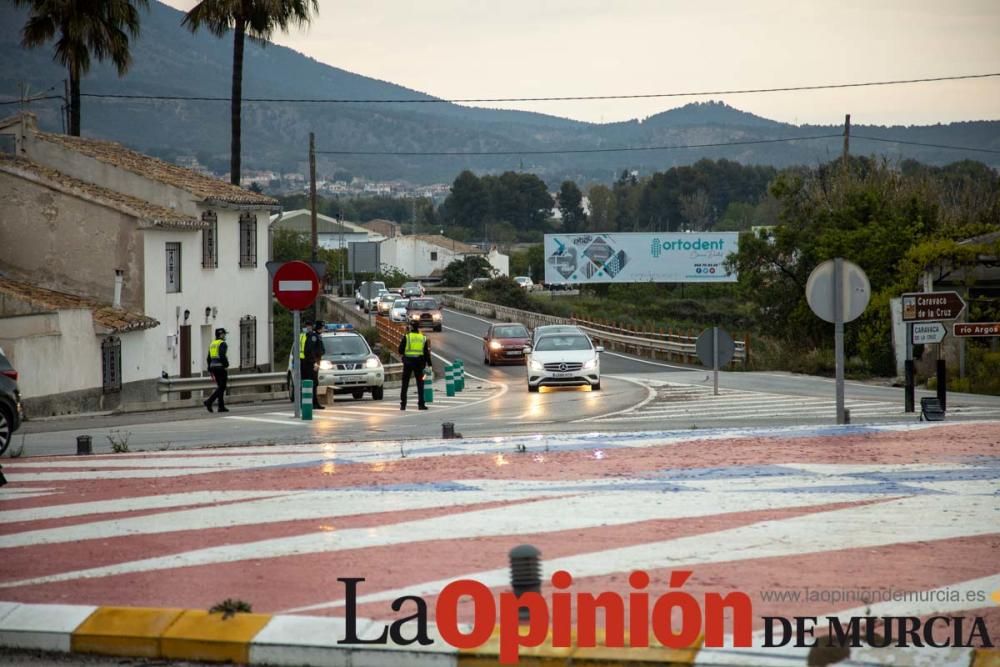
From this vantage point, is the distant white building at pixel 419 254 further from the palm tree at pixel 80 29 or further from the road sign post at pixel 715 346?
the road sign post at pixel 715 346

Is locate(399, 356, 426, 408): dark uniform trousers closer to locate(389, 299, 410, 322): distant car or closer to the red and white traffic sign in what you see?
the red and white traffic sign

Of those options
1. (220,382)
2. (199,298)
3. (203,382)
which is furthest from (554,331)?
(199,298)

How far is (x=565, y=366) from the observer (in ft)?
107

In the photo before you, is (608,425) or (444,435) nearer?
(444,435)

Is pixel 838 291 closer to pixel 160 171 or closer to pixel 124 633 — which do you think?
pixel 124 633

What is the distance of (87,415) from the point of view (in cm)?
3019

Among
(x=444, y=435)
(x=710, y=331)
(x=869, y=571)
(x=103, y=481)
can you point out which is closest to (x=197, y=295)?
(x=710, y=331)

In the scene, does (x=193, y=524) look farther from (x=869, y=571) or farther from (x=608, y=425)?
(x=608, y=425)

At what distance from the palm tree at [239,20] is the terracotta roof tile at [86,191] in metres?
10.2

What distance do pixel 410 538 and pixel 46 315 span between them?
23009 mm

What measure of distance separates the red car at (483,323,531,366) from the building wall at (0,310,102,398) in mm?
21301

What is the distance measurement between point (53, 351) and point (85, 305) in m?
5.03

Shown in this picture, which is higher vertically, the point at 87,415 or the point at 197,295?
the point at 197,295

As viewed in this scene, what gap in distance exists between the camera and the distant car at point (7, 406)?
53.4ft
